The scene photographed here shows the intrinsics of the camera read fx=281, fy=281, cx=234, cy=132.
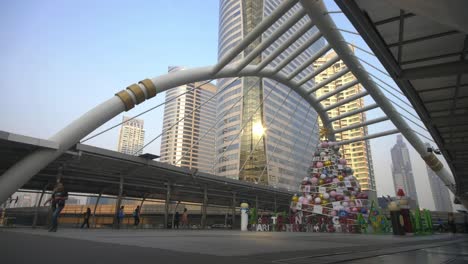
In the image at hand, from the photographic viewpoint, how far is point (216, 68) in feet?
62.7

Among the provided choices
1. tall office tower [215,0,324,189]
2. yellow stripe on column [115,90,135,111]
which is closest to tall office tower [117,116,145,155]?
tall office tower [215,0,324,189]

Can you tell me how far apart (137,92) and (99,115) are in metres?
2.60

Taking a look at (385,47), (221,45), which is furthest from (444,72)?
(221,45)

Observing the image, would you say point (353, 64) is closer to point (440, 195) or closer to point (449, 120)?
point (449, 120)

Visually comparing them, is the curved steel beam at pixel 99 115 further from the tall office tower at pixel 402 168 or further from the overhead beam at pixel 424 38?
the tall office tower at pixel 402 168

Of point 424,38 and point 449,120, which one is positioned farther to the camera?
point 449,120

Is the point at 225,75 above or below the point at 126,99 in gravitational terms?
above

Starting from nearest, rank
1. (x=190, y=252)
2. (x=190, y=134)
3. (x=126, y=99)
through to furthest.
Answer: (x=190, y=252) → (x=126, y=99) → (x=190, y=134)

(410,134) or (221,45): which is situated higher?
→ (221,45)

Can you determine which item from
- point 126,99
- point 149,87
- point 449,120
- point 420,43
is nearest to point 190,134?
point 149,87

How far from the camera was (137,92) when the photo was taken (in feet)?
52.7

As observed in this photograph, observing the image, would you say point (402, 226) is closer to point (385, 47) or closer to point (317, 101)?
point (385, 47)

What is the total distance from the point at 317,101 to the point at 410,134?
864 centimetres

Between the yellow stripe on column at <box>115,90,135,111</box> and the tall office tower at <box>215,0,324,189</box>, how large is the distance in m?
54.9
